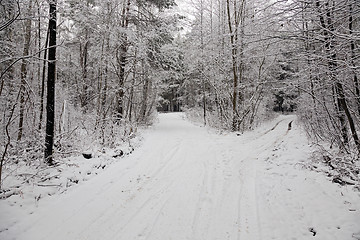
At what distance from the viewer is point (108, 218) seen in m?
3.05

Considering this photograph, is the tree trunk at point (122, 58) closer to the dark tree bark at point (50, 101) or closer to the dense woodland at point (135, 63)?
the dense woodland at point (135, 63)

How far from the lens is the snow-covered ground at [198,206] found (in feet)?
8.87

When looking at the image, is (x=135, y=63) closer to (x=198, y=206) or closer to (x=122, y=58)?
(x=122, y=58)

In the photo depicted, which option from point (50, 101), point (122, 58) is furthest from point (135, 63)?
point (50, 101)

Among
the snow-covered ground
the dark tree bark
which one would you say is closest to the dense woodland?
the dark tree bark

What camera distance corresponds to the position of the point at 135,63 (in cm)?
945

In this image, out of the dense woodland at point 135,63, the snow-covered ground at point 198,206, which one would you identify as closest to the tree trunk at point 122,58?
the dense woodland at point 135,63

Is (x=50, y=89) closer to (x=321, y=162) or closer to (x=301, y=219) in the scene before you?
(x=301, y=219)

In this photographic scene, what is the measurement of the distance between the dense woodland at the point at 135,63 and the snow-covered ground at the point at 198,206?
1442 mm

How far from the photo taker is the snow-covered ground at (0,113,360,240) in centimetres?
270

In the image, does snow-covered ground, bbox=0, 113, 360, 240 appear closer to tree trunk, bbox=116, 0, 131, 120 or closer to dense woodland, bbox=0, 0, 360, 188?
dense woodland, bbox=0, 0, 360, 188

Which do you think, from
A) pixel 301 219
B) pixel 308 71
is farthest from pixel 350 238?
pixel 308 71

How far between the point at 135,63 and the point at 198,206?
804cm

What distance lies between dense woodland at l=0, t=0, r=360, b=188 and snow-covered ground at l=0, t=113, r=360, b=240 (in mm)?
1442
